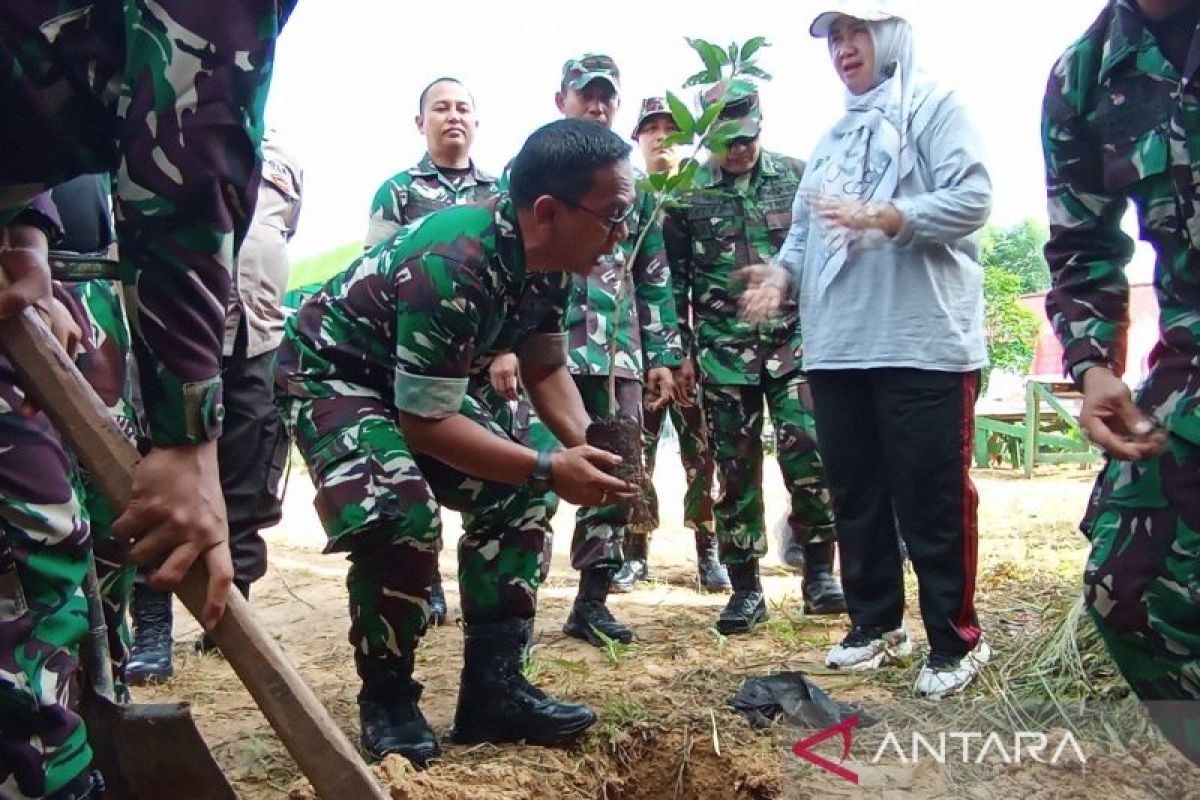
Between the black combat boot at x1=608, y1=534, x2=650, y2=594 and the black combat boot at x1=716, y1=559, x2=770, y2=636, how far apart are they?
938 mm

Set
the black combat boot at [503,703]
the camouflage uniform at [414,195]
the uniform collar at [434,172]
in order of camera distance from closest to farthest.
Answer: the black combat boot at [503,703] → the camouflage uniform at [414,195] → the uniform collar at [434,172]

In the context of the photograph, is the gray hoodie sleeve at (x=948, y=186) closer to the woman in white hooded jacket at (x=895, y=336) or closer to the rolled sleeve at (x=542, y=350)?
the woman in white hooded jacket at (x=895, y=336)

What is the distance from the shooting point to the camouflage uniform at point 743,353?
14.0ft

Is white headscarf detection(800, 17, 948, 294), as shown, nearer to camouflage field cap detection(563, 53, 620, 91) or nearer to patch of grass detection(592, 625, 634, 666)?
camouflage field cap detection(563, 53, 620, 91)

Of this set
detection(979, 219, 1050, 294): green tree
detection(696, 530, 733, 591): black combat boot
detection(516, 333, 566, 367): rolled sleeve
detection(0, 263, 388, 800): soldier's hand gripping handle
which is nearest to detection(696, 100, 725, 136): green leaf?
detection(516, 333, 566, 367): rolled sleeve

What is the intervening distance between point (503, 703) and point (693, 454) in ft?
7.44

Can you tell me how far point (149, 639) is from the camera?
3.71 meters

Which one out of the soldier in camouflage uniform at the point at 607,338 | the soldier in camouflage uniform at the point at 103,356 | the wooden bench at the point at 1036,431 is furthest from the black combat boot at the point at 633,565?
the wooden bench at the point at 1036,431

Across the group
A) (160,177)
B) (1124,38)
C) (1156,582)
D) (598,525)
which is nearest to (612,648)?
(598,525)

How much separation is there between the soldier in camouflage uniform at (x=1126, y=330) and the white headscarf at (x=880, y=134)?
103 cm

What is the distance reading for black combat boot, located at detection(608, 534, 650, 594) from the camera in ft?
17.1

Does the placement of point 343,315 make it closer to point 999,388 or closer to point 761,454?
point 761,454

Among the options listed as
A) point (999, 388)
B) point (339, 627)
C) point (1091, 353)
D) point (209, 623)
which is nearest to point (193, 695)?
point (339, 627)

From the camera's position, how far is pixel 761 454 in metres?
4.37
